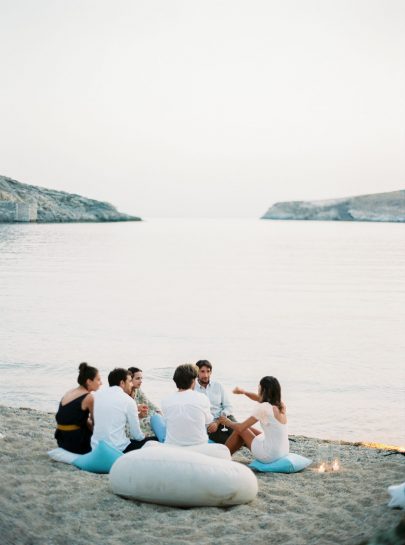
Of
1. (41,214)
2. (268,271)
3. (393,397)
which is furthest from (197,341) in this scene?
(41,214)

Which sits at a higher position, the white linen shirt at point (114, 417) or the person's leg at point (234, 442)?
the white linen shirt at point (114, 417)

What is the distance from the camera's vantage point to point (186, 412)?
307 inches

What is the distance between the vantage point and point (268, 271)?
57.9 meters

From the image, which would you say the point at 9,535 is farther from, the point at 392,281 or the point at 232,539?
the point at 392,281

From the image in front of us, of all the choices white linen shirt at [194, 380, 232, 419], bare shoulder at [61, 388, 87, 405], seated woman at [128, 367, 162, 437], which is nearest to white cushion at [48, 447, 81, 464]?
bare shoulder at [61, 388, 87, 405]

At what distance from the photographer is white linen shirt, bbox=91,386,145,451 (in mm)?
7922

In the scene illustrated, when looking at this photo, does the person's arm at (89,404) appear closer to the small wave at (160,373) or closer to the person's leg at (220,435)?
the person's leg at (220,435)

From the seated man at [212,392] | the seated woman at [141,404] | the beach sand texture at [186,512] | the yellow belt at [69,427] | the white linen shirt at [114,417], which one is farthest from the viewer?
the seated man at [212,392]

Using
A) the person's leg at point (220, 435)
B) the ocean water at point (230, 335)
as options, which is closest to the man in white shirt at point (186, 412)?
the person's leg at point (220, 435)

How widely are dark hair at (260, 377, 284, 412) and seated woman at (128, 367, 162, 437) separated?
1704mm

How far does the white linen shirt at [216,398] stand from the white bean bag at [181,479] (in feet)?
8.35

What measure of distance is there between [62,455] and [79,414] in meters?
0.51

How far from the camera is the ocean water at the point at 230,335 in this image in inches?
624

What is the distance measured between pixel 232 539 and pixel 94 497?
1.62m
